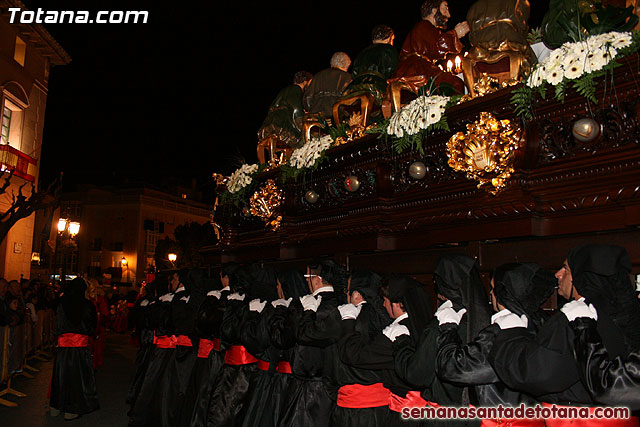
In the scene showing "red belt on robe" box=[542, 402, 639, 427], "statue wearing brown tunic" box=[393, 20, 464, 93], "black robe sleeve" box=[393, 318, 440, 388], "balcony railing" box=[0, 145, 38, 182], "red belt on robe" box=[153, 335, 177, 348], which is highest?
"balcony railing" box=[0, 145, 38, 182]

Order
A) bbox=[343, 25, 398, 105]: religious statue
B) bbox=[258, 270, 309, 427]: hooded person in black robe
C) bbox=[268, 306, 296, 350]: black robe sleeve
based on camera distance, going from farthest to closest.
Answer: bbox=[343, 25, 398, 105]: religious statue → bbox=[258, 270, 309, 427]: hooded person in black robe → bbox=[268, 306, 296, 350]: black robe sleeve

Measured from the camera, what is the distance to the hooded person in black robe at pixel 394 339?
371 centimetres

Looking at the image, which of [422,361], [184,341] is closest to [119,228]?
A: [184,341]

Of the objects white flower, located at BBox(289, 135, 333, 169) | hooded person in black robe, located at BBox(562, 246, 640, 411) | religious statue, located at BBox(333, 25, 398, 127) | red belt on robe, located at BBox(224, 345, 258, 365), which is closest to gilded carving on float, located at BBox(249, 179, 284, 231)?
white flower, located at BBox(289, 135, 333, 169)

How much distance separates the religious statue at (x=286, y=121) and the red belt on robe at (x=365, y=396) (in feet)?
11.9

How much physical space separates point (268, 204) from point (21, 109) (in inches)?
635

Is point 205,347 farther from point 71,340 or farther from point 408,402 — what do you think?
point 408,402

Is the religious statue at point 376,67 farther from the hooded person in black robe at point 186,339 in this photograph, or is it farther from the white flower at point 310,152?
the hooded person in black robe at point 186,339

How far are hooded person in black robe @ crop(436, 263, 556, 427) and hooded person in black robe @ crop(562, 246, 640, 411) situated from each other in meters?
0.29

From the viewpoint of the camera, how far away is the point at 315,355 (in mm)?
4797

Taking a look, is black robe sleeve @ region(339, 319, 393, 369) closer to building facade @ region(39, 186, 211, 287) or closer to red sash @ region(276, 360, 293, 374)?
red sash @ region(276, 360, 293, 374)

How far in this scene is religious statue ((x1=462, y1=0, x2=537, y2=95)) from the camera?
416 cm

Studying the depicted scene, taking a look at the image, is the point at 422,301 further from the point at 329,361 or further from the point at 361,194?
the point at 361,194

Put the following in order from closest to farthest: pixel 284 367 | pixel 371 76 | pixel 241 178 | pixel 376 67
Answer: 1. pixel 284 367
2. pixel 371 76
3. pixel 376 67
4. pixel 241 178
